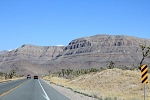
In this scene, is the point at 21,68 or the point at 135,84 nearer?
the point at 135,84

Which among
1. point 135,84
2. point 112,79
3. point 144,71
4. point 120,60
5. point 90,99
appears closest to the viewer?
point 144,71

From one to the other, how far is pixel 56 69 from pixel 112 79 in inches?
5694

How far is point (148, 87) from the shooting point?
3753 cm

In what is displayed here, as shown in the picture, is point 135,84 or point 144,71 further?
point 135,84

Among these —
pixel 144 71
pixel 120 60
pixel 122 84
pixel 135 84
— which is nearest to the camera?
pixel 144 71

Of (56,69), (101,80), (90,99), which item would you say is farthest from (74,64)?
(90,99)

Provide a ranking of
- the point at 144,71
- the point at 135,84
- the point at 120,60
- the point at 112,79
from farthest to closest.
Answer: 1. the point at 120,60
2. the point at 112,79
3. the point at 135,84
4. the point at 144,71

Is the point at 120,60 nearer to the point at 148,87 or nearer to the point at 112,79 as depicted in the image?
the point at 112,79

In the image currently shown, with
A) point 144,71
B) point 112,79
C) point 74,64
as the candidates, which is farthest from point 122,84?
point 74,64

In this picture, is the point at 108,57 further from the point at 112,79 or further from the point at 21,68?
the point at 112,79

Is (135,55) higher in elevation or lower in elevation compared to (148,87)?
higher

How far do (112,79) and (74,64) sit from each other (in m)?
142

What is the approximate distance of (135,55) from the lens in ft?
609

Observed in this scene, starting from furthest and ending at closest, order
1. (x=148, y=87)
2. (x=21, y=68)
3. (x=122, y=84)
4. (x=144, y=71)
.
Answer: (x=21, y=68) → (x=122, y=84) → (x=148, y=87) → (x=144, y=71)
